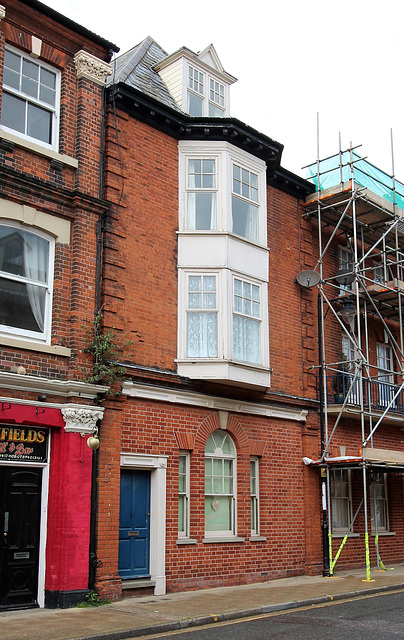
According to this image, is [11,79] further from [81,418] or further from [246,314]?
[246,314]

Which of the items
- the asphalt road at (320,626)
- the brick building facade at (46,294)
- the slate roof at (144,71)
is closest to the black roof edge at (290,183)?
the slate roof at (144,71)

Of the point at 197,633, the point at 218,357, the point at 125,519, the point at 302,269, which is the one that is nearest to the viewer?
the point at 197,633

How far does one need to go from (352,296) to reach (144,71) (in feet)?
27.5

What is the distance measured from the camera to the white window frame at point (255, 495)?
16.0 metres

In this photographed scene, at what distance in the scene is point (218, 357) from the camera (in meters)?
15.0

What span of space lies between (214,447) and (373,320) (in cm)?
816

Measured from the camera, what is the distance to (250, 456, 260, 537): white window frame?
16.0 m

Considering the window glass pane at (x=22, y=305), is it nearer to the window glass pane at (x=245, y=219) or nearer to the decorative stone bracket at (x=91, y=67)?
the decorative stone bracket at (x=91, y=67)

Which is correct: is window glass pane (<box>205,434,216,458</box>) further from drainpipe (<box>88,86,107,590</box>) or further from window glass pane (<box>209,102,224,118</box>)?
window glass pane (<box>209,102,224,118</box>)

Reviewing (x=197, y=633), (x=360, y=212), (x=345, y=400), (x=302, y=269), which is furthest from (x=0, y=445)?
(x=360, y=212)

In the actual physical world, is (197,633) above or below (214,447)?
below

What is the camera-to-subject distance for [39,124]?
13227mm

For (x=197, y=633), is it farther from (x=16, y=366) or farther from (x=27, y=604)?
(x=16, y=366)

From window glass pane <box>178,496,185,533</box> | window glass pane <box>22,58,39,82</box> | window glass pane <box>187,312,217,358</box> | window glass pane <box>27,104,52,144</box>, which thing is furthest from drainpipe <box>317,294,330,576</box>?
window glass pane <box>22,58,39,82</box>
